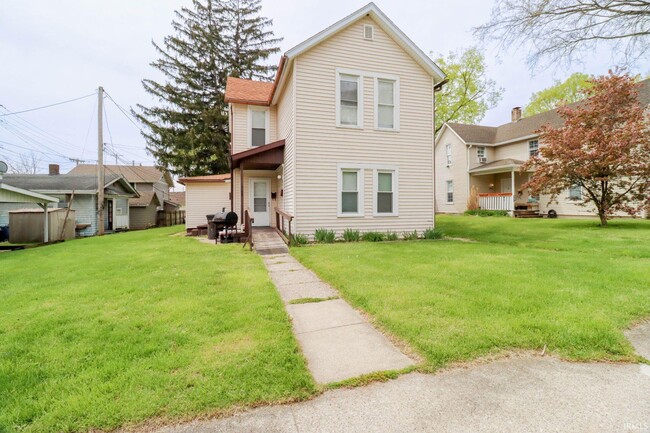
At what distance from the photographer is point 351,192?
10.6 m

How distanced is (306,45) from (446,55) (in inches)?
959

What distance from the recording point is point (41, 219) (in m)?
14.4

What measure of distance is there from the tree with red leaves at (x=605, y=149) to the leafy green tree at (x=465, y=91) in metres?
14.7

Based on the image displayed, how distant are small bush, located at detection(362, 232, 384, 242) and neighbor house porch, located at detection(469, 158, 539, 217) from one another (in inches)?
471

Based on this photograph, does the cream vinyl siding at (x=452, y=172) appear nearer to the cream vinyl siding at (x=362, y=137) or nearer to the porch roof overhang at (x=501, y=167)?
the porch roof overhang at (x=501, y=167)

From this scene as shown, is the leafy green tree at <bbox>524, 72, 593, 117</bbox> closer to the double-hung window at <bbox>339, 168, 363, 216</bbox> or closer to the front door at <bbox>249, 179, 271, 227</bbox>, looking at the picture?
the double-hung window at <bbox>339, 168, 363, 216</bbox>

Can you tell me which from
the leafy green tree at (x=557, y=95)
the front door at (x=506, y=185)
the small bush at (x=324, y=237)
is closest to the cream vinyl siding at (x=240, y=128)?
the small bush at (x=324, y=237)

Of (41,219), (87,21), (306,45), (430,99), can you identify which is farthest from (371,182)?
(41,219)

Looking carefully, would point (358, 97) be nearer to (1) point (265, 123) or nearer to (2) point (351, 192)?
(2) point (351, 192)

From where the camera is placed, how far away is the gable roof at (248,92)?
42.1 feet

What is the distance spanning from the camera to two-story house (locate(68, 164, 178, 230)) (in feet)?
89.5

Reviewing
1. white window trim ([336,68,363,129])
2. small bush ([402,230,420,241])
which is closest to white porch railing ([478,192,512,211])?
small bush ([402,230,420,241])

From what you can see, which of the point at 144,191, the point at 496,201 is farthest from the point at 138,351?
the point at 144,191

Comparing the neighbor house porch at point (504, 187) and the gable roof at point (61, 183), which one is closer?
the gable roof at point (61, 183)
